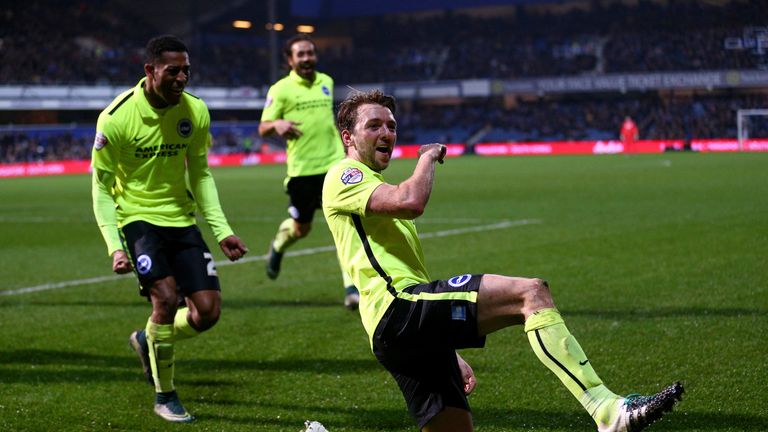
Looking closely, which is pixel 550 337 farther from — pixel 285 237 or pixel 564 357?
pixel 285 237

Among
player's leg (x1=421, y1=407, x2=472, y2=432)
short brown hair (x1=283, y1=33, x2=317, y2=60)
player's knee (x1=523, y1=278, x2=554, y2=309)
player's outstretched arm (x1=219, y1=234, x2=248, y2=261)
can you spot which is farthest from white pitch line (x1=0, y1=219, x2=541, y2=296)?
player's knee (x1=523, y1=278, x2=554, y2=309)

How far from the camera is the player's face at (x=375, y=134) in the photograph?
420 cm

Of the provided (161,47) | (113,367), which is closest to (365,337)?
(113,367)

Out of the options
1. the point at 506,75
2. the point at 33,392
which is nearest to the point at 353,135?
the point at 33,392

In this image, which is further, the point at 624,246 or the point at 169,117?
the point at 624,246

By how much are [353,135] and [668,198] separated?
1682cm

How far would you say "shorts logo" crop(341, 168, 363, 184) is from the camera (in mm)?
4113

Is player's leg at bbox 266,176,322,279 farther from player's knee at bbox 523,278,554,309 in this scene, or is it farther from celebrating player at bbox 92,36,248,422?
player's knee at bbox 523,278,554,309

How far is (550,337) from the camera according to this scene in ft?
12.2

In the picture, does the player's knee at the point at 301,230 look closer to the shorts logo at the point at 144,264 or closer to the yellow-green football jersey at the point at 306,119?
the yellow-green football jersey at the point at 306,119

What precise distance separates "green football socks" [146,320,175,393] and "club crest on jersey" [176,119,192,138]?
1.19 metres

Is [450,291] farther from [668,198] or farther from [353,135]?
[668,198]

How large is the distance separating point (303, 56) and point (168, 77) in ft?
13.4

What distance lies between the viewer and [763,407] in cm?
530
